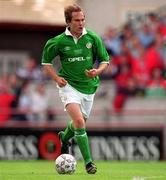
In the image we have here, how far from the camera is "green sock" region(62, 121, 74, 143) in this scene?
14.5 metres

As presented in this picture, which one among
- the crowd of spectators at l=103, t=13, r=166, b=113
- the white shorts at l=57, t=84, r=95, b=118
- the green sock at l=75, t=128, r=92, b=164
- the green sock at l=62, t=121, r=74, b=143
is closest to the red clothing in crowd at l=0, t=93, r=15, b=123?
the crowd of spectators at l=103, t=13, r=166, b=113

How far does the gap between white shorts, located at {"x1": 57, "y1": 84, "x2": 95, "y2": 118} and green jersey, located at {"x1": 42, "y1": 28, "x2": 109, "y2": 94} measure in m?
0.07

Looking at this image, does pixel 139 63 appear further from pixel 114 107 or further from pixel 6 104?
pixel 6 104

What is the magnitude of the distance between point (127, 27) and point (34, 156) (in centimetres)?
562

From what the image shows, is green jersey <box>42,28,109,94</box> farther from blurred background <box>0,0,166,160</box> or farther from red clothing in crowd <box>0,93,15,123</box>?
red clothing in crowd <box>0,93,15,123</box>

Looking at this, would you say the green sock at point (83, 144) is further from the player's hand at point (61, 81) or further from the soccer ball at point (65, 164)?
the player's hand at point (61, 81)

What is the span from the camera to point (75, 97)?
46.0ft

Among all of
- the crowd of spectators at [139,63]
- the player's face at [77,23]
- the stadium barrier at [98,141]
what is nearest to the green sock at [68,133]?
the player's face at [77,23]

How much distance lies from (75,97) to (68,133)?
90cm

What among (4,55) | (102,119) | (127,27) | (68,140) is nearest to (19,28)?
(4,55)

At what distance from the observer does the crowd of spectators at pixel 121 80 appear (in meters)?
23.5

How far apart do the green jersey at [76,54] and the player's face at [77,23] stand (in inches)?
6.0

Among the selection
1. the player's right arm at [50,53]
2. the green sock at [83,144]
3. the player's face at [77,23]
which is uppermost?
the player's face at [77,23]

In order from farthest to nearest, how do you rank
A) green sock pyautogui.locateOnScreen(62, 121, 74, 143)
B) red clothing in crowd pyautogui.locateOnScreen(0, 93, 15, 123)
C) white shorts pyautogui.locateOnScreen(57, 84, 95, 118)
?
red clothing in crowd pyautogui.locateOnScreen(0, 93, 15, 123), green sock pyautogui.locateOnScreen(62, 121, 74, 143), white shorts pyautogui.locateOnScreen(57, 84, 95, 118)
